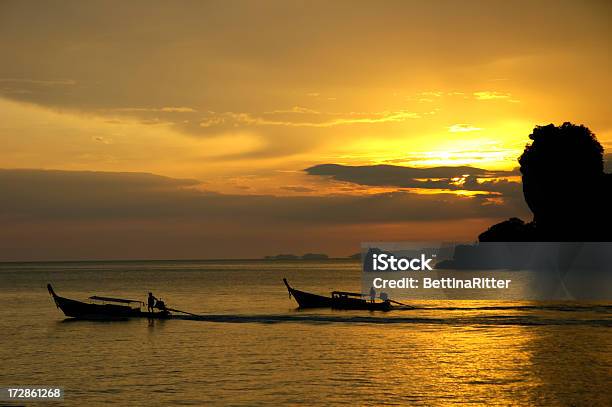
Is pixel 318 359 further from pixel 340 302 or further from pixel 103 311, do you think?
pixel 340 302

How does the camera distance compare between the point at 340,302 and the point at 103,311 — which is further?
the point at 340,302

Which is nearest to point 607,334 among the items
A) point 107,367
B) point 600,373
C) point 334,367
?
point 600,373

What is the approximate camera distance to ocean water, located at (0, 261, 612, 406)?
34.6 m

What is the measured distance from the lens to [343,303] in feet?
271

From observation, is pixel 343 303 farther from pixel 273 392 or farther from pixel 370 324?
pixel 273 392

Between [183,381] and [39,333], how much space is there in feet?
92.5

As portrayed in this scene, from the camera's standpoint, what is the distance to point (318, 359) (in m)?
45.4

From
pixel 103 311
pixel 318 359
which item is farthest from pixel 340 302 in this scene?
pixel 318 359

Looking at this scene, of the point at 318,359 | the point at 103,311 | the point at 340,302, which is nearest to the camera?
the point at 318,359

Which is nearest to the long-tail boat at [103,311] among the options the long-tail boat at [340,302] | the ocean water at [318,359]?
the ocean water at [318,359]

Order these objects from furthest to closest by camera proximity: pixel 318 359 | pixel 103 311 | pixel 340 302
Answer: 1. pixel 340 302
2. pixel 103 311
3. pixel 318 359

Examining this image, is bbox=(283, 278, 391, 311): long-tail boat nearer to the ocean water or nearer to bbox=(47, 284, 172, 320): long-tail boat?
the ocean water

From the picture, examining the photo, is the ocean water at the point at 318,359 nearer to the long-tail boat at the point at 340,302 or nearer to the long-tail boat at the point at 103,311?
the long-tail boat at the point at 103,311

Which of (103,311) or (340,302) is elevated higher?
(103,311)
